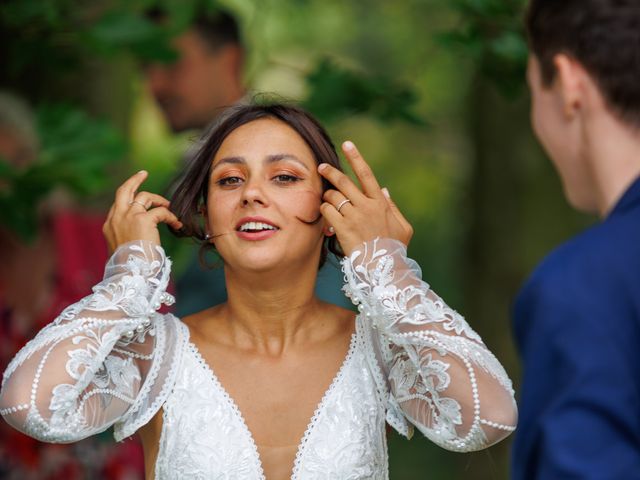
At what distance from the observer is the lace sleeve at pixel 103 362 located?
2953mm

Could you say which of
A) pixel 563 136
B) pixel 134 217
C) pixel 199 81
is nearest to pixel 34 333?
pixel 199 81

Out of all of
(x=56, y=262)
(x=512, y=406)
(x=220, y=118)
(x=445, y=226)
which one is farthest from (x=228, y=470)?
(x=445, y=226)

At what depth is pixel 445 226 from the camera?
560 inches

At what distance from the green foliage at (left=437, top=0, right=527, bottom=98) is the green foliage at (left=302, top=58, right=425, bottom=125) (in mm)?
393

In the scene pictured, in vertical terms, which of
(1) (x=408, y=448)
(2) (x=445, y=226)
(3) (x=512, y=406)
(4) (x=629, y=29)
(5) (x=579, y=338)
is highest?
(4) (x=629, y=29)

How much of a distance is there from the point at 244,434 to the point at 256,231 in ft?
1.82

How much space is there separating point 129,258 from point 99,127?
147 cm

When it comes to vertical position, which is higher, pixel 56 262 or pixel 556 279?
pixel 556 279

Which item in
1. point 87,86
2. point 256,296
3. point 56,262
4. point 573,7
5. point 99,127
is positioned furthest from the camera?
point 87,86

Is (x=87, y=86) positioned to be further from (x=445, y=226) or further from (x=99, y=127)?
(x=445, y=226)

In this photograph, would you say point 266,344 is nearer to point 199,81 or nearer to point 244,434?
point 244,434

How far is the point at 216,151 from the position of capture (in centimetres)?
334

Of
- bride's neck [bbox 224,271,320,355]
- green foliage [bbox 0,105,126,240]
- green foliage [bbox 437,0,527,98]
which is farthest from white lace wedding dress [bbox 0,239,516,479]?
green foliage [bbox 437,0,527,98]

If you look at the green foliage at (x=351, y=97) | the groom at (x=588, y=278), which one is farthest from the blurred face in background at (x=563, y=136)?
the green foliage at (x=351, y=97)
